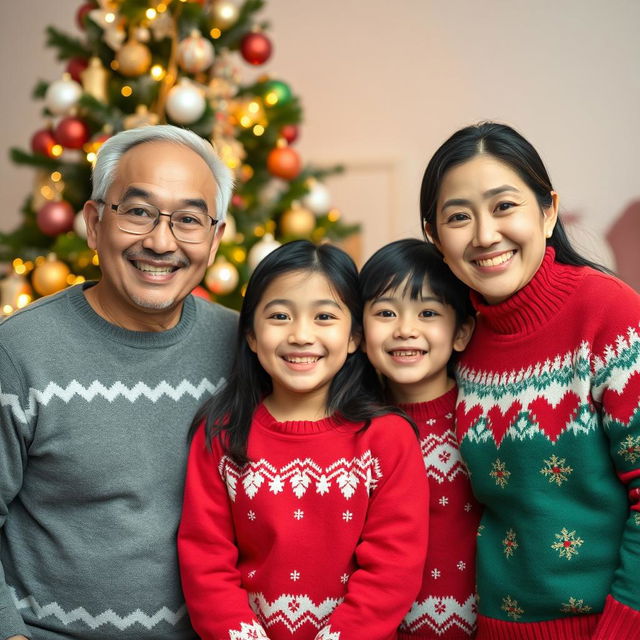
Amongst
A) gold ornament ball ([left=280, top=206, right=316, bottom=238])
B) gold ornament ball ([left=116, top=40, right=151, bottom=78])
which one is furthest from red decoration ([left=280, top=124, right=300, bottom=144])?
gold ornament ball ([left=116, top=40, right=151, bottom=78])

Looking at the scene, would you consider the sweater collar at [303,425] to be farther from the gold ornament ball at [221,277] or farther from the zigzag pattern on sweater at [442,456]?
the gold ornament ball at [221,277]

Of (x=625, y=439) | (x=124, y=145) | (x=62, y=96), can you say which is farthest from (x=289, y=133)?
(x=625, y=439)

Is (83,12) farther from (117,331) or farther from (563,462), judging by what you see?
(563,462)

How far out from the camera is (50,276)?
2.91 meters

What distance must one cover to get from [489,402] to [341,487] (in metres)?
0.35

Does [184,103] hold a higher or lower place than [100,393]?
higher

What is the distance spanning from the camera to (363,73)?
4371 mm

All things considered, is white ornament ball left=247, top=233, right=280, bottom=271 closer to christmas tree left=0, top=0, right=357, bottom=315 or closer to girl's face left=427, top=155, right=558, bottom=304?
christmas tree left=0, top=0, right=357, bottom=315

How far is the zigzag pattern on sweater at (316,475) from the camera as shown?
5.15 feet

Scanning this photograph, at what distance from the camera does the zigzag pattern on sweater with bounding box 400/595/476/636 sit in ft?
5.40

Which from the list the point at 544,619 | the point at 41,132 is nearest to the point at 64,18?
the point at 41,132

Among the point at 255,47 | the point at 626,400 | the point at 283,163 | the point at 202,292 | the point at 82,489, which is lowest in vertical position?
the point at 82,489

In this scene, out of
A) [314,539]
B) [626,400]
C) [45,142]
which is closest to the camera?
[626,400]

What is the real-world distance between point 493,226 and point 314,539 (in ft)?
2.40
